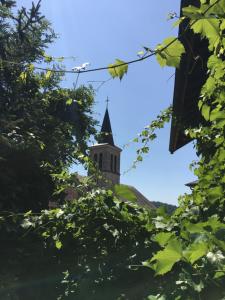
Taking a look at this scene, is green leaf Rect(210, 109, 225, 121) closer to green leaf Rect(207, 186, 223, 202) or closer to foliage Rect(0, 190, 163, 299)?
green leaf Rect(207, 186, 223, 202)

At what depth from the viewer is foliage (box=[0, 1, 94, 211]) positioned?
921cm

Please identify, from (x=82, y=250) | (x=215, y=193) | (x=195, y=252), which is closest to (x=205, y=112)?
(x=215, y=193)

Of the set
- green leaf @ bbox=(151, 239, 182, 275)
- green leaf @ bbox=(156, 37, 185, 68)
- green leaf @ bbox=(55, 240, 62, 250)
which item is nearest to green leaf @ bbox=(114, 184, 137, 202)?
green leaf @ bbox=(156, 37, 185, 68)

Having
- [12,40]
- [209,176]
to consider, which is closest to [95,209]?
[209,176]

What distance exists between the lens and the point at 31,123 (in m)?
13.4

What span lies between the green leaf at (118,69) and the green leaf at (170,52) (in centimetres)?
13

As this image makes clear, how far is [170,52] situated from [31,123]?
39.7 ft

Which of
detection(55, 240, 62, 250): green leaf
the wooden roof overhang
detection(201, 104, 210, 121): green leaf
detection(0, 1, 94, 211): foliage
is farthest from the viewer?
detection(0, 1, 94, 211): foliage

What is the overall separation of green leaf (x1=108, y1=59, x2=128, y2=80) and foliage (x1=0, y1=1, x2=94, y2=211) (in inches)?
26.8

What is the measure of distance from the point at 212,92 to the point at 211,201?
0.54 meters

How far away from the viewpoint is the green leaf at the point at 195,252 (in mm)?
1052

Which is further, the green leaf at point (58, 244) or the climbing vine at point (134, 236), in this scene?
the green leaf at point (58, 244)

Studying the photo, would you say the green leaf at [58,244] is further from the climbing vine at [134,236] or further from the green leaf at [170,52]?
the green leaf at [170,52]

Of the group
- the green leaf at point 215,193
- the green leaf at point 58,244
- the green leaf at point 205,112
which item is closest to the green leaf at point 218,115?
the green leaf at point 205,112
